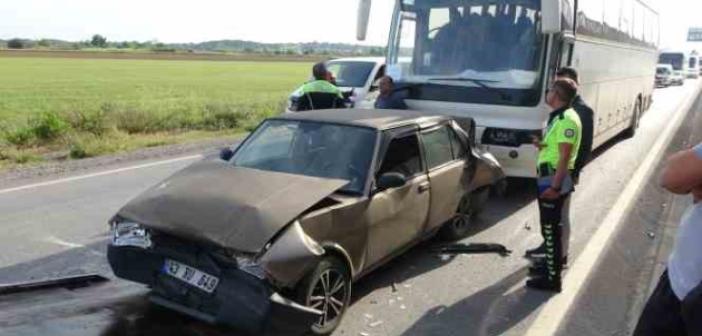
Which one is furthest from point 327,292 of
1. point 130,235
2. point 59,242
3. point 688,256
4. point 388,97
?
point 388,97

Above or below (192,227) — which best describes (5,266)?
below

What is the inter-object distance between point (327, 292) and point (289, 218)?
62 centimetres

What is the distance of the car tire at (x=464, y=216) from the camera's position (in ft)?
22.1

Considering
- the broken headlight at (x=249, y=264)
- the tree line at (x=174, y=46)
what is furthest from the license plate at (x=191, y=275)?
the tree line at (x=174, y=46)

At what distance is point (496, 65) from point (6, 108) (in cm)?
2348

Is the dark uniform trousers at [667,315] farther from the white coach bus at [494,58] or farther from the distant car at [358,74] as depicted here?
the distant car at [358,74]

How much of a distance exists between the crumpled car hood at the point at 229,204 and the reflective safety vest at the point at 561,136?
175 centimetres

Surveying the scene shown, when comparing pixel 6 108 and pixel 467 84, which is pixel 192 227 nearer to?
pixel 467 84

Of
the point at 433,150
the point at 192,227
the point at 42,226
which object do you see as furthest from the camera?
the point at 42,226

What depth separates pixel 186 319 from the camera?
14.9ft

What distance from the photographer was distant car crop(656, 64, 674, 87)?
44750 mm

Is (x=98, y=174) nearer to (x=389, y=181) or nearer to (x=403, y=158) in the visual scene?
(x=403, y=158)

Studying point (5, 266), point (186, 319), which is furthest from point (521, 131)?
point (5, 266)

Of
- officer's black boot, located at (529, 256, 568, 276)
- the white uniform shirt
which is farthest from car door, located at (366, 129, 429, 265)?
the white uniform shirt
